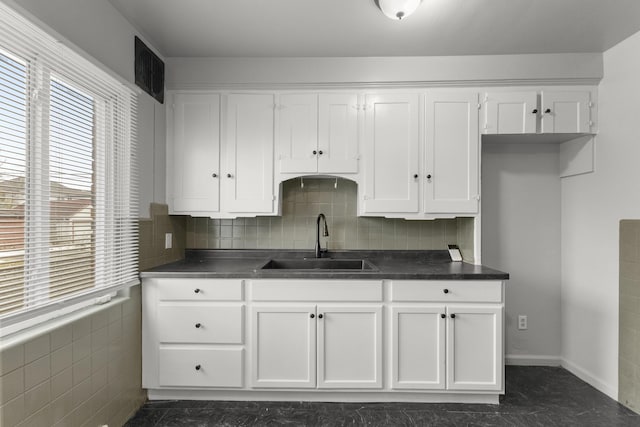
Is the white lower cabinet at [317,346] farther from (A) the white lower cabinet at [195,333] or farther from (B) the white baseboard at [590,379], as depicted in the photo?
(B) the white baseboard at [590,379]

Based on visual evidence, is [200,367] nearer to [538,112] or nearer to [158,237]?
[158,237]

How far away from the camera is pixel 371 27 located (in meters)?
2.11

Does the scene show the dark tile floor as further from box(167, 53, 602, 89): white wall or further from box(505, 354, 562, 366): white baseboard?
box(167, 53, 602, 89): white wall

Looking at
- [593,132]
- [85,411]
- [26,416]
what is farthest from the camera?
[593,132]

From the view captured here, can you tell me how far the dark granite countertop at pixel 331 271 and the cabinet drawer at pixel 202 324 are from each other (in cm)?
21

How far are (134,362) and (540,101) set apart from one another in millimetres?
3320

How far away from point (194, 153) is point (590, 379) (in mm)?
3394

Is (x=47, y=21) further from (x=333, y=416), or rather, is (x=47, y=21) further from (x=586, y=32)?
(x=586, y=32)

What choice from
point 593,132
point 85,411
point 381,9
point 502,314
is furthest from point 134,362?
point 593,132

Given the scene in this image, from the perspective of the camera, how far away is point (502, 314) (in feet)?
7.03

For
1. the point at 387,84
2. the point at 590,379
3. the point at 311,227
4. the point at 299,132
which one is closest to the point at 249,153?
the point at 299,132

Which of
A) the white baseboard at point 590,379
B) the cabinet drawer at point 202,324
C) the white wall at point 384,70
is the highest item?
the white wall at point 384,70

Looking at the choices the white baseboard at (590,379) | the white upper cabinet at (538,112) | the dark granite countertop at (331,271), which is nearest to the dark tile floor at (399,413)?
the white baseboard at (590,379)

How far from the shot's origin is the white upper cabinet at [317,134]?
253 cm
